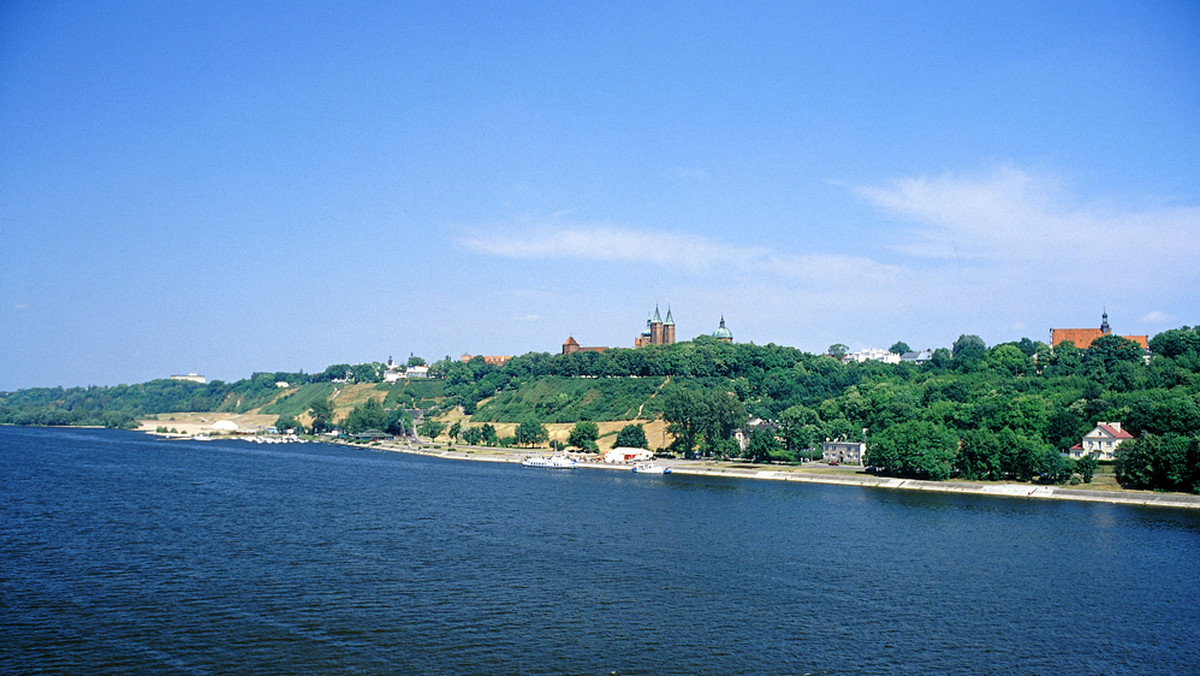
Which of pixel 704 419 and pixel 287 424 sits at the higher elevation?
pixel 704 419

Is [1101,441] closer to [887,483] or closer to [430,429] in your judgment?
[887,483]

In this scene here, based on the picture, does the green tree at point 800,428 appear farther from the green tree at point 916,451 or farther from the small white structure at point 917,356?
the small white structure at point 917,356

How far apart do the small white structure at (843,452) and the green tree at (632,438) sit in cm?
1930

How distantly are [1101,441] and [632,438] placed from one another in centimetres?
4297

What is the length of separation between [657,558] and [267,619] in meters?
Answer: 16.0

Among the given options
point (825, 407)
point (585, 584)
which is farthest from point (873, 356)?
point (585, 584)

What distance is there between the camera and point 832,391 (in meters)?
105

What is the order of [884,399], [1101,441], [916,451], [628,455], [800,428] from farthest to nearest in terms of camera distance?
[884,399] < [628,455] < [800,428] < [1101,441] < [916,451]

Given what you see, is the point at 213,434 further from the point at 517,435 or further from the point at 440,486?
the point at 440,486

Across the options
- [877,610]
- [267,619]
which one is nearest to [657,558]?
[877,610]

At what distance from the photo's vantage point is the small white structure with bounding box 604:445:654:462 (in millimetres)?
82875

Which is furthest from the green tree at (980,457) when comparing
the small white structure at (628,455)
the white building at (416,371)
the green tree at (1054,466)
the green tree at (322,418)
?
the white building at (416,371)

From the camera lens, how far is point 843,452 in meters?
78.8

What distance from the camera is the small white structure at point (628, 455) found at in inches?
3263
